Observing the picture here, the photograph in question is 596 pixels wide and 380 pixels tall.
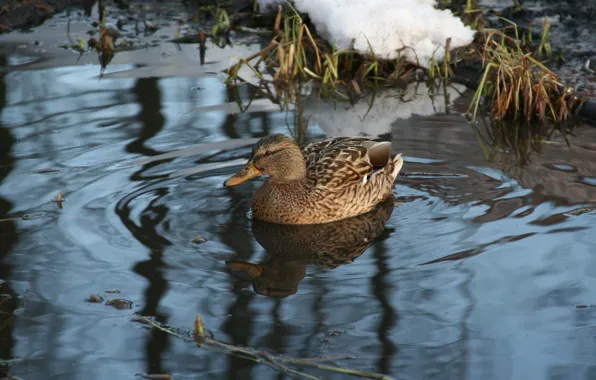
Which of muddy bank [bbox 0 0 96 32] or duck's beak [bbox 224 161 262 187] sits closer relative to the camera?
duck's beak [bbox 224 161 262 187]

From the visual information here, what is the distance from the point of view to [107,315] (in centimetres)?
501

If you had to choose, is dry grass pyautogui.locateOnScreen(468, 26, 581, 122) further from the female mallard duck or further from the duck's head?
the duck's head

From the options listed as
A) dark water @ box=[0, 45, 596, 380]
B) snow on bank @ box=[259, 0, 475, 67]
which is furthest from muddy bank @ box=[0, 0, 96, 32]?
snow on bank @ box=[259, 0, 475, 67]

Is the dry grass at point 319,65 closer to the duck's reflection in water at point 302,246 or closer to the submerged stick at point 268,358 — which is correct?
the duck's reflection in water at point 302,246

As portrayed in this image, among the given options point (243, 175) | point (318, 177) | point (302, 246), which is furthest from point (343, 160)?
point (302, 246)

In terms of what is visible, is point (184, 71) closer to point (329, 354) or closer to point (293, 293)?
point (293, 293)

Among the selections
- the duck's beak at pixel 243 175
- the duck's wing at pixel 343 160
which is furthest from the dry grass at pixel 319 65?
the duck's beak at pixel 243 175

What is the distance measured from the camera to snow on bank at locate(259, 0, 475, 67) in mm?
9586

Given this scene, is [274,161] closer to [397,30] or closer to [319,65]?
[319,65]

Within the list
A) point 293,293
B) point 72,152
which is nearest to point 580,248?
point 293,293

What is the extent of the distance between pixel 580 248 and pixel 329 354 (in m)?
2.15

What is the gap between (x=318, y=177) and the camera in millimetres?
6871

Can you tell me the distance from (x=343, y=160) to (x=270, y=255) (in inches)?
49.8

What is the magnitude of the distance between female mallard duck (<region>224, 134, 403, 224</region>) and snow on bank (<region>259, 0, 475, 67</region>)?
8.89 ft
